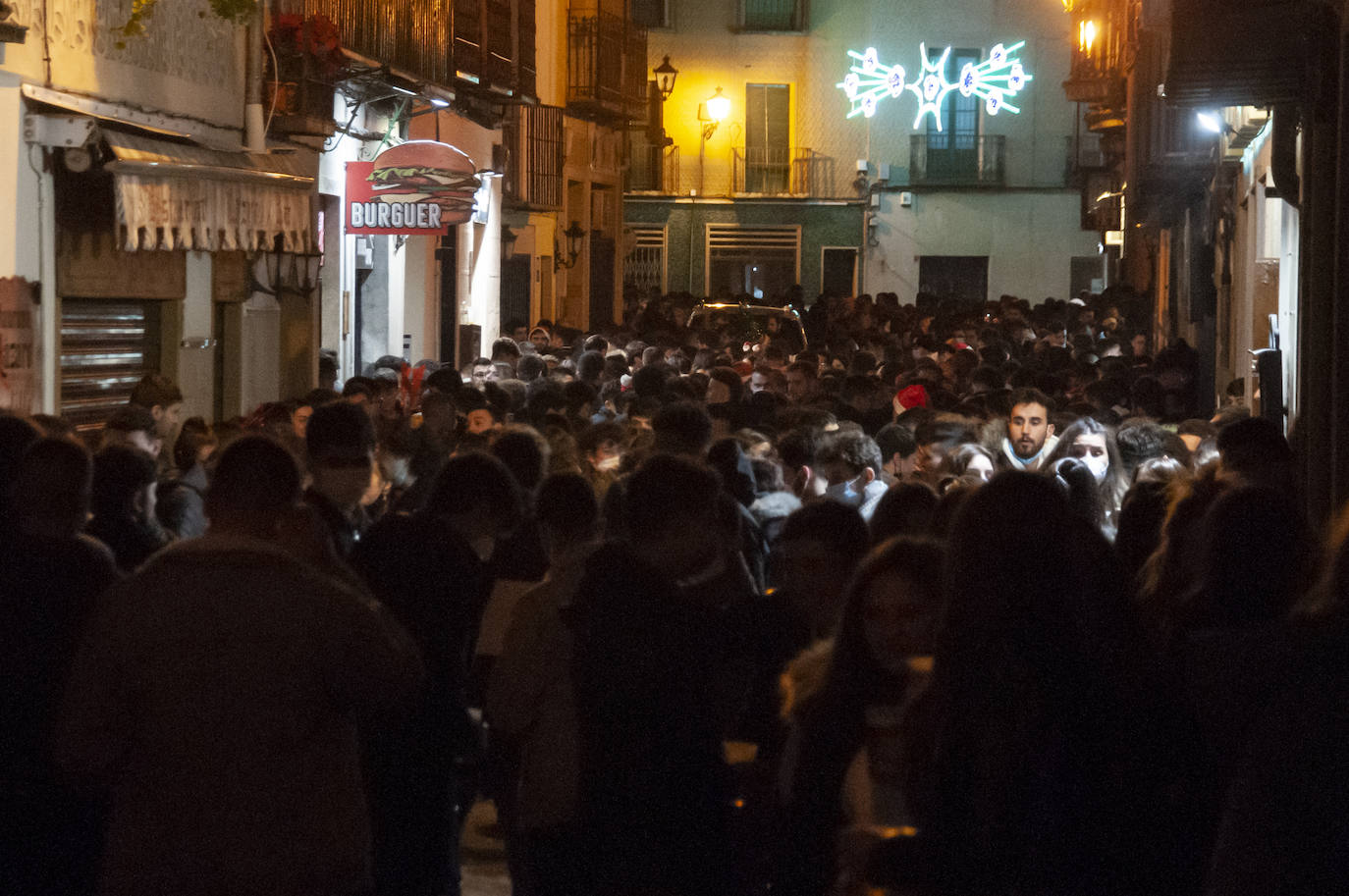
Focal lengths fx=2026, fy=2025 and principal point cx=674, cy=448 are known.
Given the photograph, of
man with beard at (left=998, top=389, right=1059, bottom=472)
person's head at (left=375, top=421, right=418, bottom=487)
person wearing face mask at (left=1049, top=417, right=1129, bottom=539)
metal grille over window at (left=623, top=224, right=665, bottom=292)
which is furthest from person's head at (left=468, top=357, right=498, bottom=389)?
metal grille over window at (left=623, top=224, right=665, bottom=292)

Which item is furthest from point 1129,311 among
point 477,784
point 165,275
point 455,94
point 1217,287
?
point 477,784

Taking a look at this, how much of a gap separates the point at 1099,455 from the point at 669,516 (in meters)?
4.67

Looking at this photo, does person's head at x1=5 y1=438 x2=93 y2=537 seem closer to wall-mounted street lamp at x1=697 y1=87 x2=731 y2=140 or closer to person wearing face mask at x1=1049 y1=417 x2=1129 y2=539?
person wearing face mask at x1=1049 y1=417 x2=1129 y2=539

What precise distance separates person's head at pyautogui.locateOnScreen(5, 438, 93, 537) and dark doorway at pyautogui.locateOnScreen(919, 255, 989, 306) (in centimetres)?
4114

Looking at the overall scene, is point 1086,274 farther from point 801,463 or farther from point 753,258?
point 801,463

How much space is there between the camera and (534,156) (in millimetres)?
28453

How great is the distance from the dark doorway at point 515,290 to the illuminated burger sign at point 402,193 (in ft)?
32.8

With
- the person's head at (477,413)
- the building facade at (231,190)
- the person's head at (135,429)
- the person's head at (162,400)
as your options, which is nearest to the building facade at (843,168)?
the building facade at (231,190)

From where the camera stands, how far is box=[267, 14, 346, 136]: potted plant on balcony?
15836 millimetres

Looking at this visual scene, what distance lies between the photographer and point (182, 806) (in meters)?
4.14

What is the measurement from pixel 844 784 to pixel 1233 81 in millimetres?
7521

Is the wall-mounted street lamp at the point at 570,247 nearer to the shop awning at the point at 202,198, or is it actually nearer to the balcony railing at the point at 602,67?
the balcony railing at the point at 602,67

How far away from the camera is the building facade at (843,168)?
45.3 m

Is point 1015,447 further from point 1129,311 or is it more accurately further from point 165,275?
point 1129,311
